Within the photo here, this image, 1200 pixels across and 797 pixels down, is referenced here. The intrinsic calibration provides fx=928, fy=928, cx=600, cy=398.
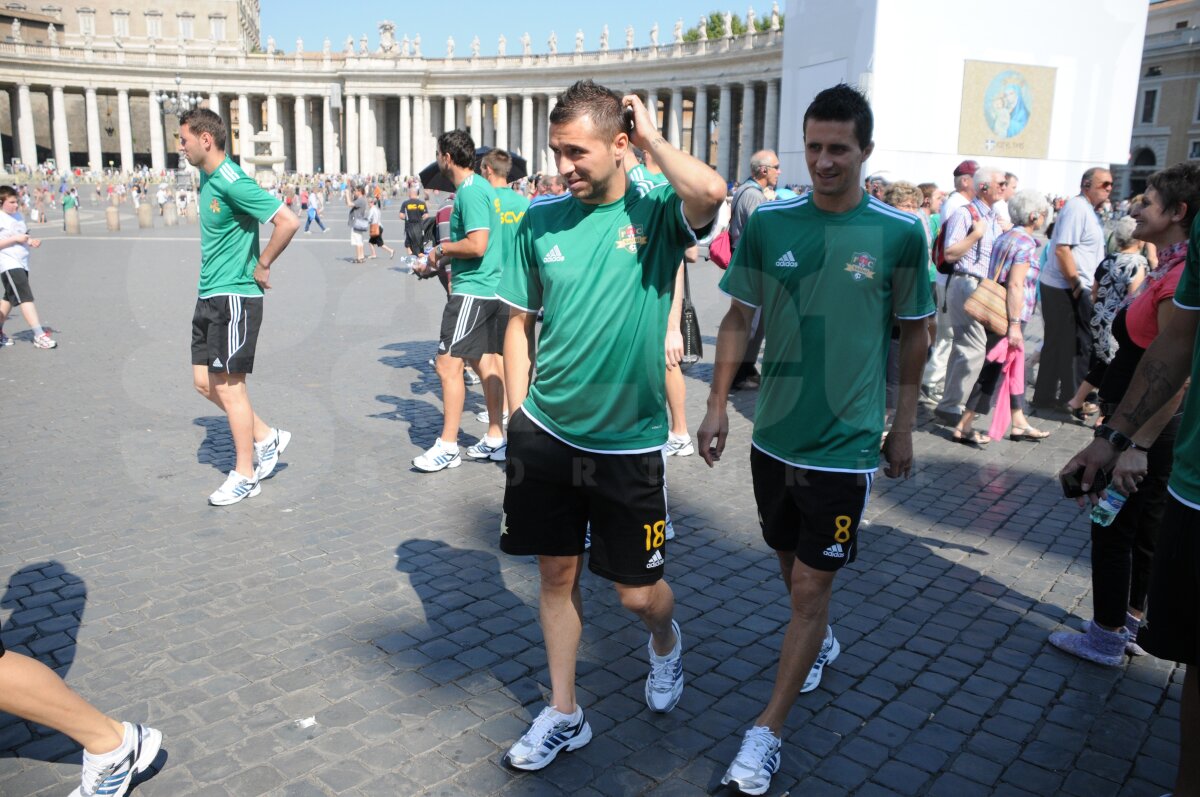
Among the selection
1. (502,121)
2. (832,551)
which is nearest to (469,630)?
(832,551)

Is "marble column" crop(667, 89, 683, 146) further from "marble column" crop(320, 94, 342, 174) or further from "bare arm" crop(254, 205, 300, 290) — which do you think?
"bare arm" crop(254, 205, 300, 290)

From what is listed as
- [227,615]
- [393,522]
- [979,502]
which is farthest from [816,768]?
[979,502]

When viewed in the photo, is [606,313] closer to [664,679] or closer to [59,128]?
[664,679]

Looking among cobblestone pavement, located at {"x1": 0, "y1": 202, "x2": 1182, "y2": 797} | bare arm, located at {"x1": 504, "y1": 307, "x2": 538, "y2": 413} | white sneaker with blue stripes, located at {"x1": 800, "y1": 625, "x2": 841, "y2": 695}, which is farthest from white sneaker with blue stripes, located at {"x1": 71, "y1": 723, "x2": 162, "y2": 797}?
white sneaker with blue stripes, located at {"x1": 800, "y1": 625, "x2": 841, "y2": 695}

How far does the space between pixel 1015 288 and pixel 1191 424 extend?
16.6 feet

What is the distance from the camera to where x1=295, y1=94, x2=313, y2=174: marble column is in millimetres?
81938

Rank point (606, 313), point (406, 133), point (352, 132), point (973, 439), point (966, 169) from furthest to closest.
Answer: point (352, 132) → point (406, 133) → point (966, 169) → point (973, 439) → point (606, 313)

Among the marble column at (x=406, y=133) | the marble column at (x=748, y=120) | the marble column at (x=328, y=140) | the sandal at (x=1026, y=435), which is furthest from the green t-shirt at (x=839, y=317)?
the marble column at (x=328, y=140)

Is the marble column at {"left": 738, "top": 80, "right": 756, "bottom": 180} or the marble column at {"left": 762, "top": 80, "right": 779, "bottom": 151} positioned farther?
the marble column at {"left": 738, "top": 80, "right": 756, "bottom": 180}

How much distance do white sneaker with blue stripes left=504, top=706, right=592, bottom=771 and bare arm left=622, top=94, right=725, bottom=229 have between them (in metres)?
1.69

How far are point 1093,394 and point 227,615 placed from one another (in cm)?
804

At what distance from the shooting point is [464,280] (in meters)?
6.25

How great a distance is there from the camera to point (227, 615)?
4094 millimetres

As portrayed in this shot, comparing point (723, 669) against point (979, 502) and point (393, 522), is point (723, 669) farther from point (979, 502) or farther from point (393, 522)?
point (979, 502)
